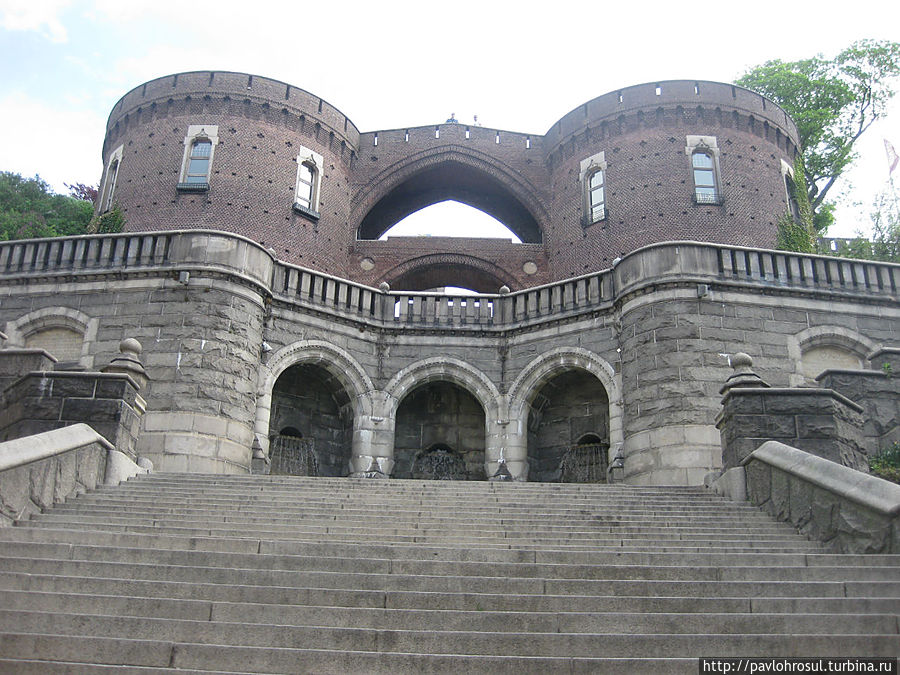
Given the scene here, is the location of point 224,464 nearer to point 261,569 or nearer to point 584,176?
point 261,569

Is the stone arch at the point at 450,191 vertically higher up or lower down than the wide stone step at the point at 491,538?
higher up

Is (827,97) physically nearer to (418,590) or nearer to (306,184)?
(306,184)

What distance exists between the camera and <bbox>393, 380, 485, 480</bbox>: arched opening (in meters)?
→ 21.0

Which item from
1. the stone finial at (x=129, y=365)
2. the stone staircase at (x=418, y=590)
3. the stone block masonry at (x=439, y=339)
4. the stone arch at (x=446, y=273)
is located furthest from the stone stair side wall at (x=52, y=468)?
the stone arch at (x=446, y=273)

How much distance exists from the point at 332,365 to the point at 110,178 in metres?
13.8

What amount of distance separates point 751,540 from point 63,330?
15.0 m

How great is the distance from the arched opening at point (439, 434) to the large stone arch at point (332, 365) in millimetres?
1564

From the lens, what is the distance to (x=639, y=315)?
18.3 metres

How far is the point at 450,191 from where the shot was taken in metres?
34.0

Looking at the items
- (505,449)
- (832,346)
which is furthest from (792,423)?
(505,449)

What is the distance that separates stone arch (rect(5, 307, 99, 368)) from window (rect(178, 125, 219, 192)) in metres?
9.48

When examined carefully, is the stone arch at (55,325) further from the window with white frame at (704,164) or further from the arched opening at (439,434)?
the window with white frame at (704,164)

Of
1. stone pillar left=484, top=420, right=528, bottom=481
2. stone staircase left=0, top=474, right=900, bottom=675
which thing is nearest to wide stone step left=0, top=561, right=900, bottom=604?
stone staircase left=0, top=474, right=900, bottom=675

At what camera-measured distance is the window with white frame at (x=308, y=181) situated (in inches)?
1130
